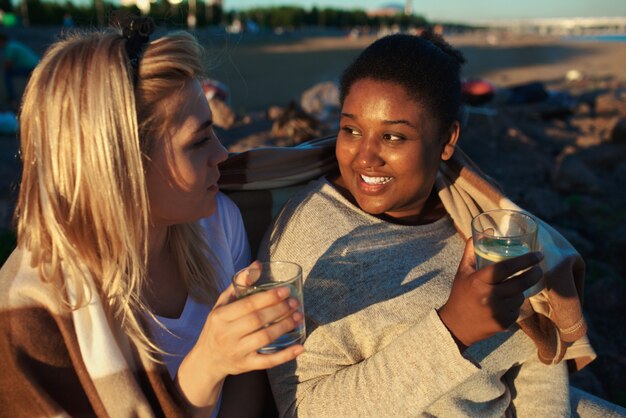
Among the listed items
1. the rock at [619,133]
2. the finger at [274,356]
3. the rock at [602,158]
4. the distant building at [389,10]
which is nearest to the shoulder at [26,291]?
the finger at [274,356]

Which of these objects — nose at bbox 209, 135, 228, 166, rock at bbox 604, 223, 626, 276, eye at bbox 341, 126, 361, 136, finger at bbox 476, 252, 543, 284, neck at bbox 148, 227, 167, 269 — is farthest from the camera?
rock at bbox 604, 223, 626, 276

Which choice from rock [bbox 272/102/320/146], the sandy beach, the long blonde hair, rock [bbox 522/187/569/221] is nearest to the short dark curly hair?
the long blonde hair

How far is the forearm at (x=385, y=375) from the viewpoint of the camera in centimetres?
179

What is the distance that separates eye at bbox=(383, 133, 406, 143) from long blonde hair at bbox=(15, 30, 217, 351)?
0.83 metres

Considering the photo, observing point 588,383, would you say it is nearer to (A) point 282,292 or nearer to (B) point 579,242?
(B) point 579,242

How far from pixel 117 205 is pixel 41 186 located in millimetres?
225

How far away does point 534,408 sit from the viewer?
2.34 meters

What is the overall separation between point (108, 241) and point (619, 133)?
32.5 ft

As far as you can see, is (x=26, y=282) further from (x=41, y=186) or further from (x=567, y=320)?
(x=567, y=320)

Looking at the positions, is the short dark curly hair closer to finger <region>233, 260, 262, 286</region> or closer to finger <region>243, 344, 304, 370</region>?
finger <region>233, 260, 262, 286</region>

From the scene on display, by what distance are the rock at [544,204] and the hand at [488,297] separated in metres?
4.73

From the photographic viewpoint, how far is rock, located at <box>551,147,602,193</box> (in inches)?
289

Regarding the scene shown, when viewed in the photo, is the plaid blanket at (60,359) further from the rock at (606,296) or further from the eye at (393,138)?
the rock at (606,296)

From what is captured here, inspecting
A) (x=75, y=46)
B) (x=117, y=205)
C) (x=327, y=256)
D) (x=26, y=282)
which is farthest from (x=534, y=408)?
(x=75, y=46)
